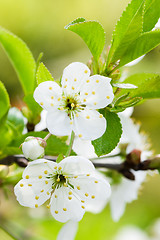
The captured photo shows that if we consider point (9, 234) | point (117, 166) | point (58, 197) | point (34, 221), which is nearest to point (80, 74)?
point (58, 197)

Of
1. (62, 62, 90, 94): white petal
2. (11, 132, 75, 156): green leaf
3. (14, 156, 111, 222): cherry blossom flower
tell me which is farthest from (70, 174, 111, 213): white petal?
(62, 62, 90, 94): white petal

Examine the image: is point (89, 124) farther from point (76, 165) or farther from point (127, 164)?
point (127, 164)

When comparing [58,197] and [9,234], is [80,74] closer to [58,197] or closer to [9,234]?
[58,197]

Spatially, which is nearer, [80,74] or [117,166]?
[80,74]

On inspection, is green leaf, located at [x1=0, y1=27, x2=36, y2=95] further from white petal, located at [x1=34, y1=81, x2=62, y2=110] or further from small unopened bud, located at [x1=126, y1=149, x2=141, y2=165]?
small unopened bud, located at [x1=126, y1=149, x2=141, y2=165]

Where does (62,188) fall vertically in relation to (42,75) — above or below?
below

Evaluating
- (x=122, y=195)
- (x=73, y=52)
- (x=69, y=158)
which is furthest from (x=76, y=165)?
(x=73, y=52)
